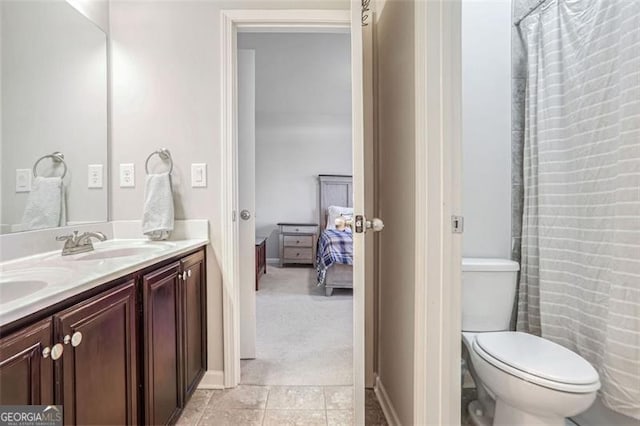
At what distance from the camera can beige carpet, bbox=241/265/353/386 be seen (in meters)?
1.75

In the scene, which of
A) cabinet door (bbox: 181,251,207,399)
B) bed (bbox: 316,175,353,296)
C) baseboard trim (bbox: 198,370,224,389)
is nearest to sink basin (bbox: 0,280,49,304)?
cabinet door (bbox: 181,251,207,399)

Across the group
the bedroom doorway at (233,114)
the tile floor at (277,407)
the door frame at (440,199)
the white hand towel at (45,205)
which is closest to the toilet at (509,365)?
the door frame at (440,199)

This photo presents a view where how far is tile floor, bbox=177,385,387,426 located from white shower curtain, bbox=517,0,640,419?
99 cm

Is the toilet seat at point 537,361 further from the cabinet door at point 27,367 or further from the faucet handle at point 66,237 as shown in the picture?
the faucet handle at point 66,237

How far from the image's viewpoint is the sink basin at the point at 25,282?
815mm

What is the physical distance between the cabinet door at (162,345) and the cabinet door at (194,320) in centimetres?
7

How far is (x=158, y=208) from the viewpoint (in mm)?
1527

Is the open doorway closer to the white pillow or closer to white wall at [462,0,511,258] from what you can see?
the white pillow

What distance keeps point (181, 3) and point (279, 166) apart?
363cm

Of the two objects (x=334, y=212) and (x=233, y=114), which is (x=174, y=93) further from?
(x=334, y=212)

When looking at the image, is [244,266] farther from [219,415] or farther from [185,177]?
[219,415]

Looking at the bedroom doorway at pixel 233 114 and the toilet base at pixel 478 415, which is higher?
the bedroom doorway at pixel 233 114

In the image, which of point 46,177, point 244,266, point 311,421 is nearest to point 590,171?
point 311,421

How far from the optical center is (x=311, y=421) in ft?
4.52
